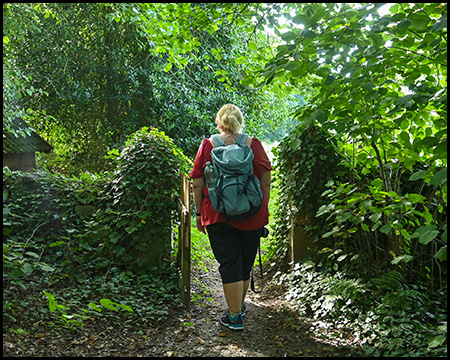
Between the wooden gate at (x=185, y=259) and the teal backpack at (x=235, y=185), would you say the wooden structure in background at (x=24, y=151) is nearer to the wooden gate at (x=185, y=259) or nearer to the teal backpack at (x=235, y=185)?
the wooden gate at (x=185, y=259)

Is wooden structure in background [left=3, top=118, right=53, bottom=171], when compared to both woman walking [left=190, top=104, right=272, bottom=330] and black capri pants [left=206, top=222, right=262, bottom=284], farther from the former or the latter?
black capri pants [left=206, top=222, right=262, bottom=284]

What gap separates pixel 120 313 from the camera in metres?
3.82

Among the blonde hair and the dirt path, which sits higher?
the blonde hair

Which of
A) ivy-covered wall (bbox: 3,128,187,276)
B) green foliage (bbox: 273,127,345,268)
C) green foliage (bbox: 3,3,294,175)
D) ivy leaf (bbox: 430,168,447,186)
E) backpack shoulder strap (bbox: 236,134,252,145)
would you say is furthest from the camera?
green foliage (bbox: 3,3,294,175)

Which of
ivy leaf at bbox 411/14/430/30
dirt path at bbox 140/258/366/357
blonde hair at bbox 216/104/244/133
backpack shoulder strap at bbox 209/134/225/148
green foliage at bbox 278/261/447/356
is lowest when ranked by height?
dirt path at bbox 140/258/366/357

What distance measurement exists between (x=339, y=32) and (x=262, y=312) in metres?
2.86

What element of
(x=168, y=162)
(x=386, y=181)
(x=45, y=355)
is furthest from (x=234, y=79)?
(x=45, y=355)

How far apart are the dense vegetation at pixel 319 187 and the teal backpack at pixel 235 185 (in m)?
0.50

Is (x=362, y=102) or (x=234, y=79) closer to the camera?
(x=362, y=102)

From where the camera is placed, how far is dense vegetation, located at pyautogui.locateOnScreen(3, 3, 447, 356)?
119 inches

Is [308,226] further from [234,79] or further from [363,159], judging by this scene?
[234,79]

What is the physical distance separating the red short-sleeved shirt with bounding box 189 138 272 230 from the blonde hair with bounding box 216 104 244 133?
197 mm

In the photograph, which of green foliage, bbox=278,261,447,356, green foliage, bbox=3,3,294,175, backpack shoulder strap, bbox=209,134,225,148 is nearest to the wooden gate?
backpack shoulder strap, bbox=209,134,225,148

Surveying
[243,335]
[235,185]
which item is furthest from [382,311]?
[235,185]
